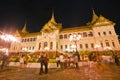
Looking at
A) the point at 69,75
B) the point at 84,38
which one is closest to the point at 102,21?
the point at 84,38

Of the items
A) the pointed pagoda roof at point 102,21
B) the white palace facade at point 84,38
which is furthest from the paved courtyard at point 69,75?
the pointed pagoda roof at point 102,21

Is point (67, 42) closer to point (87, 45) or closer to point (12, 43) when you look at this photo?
point (87, 45)

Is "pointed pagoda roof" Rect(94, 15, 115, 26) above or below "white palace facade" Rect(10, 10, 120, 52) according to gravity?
above

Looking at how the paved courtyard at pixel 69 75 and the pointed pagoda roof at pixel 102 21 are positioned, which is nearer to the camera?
the paved courtyard at pixel 69 75

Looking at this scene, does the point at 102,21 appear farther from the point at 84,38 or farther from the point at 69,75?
the point at 69,75

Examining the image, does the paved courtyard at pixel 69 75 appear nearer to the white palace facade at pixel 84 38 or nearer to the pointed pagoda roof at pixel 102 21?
the white palace facade at pixel 84 38

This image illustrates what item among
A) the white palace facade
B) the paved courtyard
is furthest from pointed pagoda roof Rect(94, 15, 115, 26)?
the paved courtyard

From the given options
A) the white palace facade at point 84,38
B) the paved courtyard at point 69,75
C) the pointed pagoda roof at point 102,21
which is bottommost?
the paved courtyard at point 69,75

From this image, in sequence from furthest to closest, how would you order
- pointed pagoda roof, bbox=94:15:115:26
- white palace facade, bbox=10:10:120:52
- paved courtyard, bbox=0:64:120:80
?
pointed pagoda roof, bbox=94:15:115:26, white palace facade, bbox=10:10:120:52, paved courtyard, bbox=0:64:120:80

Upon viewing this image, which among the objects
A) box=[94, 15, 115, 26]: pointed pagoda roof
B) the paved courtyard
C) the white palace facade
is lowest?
the paved courtyard

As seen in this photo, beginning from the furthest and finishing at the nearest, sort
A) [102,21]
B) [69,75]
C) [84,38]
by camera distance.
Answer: [84,38] < [102,21] < [69,75]

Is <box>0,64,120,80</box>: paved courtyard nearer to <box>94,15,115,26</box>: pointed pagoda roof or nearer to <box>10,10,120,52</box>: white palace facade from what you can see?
<box>10,10,120,52</box>: white palace facade

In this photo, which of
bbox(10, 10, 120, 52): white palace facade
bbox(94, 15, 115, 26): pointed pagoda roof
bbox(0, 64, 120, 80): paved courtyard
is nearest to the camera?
bbox(0, 64, 120, 80): paved courtyard

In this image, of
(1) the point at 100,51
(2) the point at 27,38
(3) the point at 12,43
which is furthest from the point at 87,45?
(3) the point at 12,43
